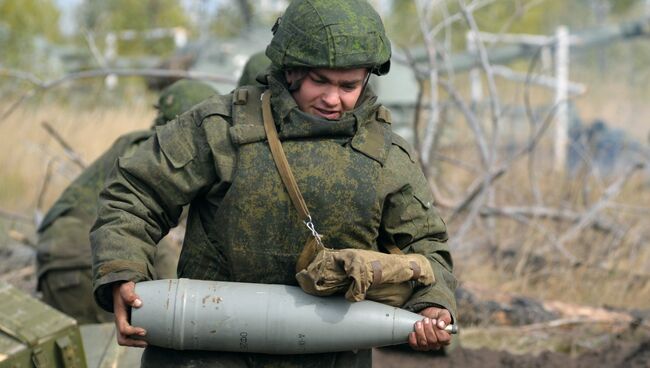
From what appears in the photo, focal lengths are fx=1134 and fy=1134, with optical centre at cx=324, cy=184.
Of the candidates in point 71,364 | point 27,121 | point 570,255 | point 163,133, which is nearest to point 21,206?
point 27,121

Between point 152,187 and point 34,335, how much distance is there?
964 millimetres

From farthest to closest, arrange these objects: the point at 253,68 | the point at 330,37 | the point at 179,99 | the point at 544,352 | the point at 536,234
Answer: the point at 536,234, the point at 544,352, the point at 179,99, the point at 253,68, the point at 330,37

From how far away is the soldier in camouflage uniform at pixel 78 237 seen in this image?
553 cm

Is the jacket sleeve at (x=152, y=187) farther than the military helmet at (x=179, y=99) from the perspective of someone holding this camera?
No

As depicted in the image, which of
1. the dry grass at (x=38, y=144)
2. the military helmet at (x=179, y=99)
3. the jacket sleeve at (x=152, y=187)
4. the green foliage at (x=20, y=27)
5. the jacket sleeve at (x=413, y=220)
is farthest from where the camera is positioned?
the green foliage at (x=20, y=27)

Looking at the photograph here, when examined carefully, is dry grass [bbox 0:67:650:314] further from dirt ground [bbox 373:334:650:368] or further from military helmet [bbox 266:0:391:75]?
military helmet [bbox 266:0:391:75]

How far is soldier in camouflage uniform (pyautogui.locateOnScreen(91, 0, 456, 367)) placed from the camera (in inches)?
126

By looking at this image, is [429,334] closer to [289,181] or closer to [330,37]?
[289,181]

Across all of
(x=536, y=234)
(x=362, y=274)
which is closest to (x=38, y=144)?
(x=536, y=234)

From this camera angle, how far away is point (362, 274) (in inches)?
119

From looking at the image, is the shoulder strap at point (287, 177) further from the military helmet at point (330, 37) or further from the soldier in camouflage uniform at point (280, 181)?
the military helmet at point (330, 37)

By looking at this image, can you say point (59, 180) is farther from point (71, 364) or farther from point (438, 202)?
point (71, 364)

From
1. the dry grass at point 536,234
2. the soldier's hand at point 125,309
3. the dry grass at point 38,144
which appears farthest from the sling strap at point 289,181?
the dry grass at point 38,144

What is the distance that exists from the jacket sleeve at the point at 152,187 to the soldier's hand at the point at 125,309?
5cm
